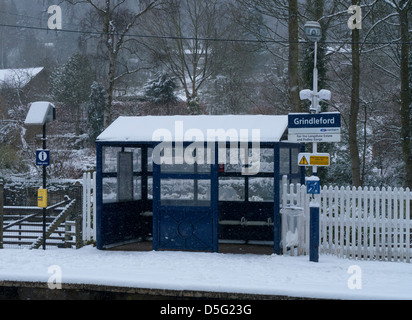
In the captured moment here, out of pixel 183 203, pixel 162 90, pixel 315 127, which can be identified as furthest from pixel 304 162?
pixel 162 90

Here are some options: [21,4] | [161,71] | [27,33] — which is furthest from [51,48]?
[161,71]

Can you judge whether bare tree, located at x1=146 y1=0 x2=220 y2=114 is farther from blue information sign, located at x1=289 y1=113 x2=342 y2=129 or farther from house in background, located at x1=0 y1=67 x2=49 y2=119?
blue information sign, located at x1=289 y1=113 x2=342 y2=129

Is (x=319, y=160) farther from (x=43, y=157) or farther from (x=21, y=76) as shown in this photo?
(x=21, y=76)

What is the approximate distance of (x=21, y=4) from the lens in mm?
82438

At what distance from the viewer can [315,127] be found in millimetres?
10008

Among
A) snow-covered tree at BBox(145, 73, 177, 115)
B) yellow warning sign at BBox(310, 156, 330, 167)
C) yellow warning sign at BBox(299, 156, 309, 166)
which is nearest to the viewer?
yellow warning sign at BBox(310, 156, 330, 167)

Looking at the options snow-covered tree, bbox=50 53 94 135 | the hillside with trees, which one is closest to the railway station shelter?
the hillside with trees

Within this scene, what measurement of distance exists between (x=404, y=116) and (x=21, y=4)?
76849 millimetres

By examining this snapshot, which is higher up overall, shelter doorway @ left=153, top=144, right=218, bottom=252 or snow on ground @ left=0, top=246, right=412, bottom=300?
shelter doorway @ left=153, top=144, right=218, bottom=252

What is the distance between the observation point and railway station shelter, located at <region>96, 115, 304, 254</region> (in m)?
10.9

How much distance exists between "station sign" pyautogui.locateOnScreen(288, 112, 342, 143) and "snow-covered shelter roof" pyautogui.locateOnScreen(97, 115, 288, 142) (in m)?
0.40

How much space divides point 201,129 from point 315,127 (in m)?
2.40

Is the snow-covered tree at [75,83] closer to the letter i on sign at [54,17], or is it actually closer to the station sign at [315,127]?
the letter i on sign at [54,17]

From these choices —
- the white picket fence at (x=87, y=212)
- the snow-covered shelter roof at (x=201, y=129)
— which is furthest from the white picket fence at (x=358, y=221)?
the white picket fence at (x=87, y=212)
